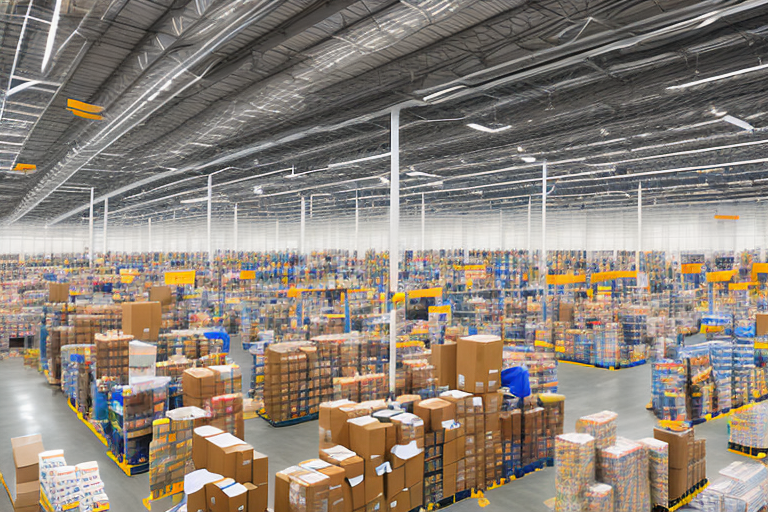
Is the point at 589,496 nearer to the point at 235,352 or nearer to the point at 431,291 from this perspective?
the point at 431,291

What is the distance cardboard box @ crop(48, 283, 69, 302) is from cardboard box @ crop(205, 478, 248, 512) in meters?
11.1

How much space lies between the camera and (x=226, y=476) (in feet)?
13.3

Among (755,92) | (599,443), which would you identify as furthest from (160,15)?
(755,92)

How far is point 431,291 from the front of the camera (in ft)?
27.7

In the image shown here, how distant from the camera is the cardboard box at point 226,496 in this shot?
3.66 metres

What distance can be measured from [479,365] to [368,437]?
1910 mm

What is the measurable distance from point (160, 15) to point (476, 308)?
8137 mm

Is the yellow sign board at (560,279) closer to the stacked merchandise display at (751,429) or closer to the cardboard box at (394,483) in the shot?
the stacked merchandise display at (751,429)

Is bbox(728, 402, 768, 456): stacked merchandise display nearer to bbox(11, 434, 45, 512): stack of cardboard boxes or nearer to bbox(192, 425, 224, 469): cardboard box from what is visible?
bbox(192, 425, 224, 469): cardboard box

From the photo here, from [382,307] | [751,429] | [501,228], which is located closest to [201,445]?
[751,429]

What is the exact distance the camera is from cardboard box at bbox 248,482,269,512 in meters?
3.80

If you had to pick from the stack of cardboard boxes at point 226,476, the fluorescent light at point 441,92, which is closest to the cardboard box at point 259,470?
the stack of cardboard boxes at point 226,476

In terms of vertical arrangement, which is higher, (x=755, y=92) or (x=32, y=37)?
(x=755, y=92)

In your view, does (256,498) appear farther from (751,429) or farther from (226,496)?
(751,429)
